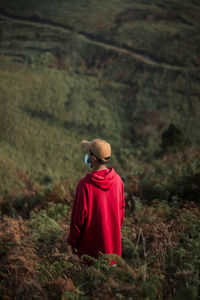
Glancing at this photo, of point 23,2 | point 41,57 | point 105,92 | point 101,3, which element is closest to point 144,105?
point 105,92

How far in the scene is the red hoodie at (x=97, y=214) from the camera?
2545 millimetres

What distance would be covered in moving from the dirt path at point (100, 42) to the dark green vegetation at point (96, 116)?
0.10 m

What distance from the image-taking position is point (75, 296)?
201 cm

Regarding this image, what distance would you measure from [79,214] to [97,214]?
205 millimetres

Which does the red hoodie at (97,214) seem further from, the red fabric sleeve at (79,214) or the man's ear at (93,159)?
the man's ear at (93,159)

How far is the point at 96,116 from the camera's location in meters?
18.2

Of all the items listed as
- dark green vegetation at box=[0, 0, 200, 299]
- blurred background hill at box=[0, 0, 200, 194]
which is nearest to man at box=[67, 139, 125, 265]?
dark green vegetation at box=[0, 0, 200, 299]

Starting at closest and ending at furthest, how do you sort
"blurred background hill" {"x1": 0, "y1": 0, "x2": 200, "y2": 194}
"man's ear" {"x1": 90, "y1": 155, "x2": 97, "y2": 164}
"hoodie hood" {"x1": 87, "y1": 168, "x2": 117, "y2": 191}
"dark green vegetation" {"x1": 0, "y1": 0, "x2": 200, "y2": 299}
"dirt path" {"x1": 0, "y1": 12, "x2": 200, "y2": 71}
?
"hoodie hood" {"x1": 87, "y1": 168, "x2": 117, "y2": 191} < "man's ear" {"x1": 90, "y1": 155, "x2": 97, "y2": 164} < "dark green vegetation" {"x1": 0, "y1": 0, "x2": 200, "y2": 299} < "blurred background hill" {"x1": 0, "y1": 0, "x2": 200, "y2": 194} < "dirt path" {"x1": 0, "y1": 12, "x2": 200, "y2": 71}

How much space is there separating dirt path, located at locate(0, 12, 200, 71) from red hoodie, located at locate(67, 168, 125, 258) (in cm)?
2085

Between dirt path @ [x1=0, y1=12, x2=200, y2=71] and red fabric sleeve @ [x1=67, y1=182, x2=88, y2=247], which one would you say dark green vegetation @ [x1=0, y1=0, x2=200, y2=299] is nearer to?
dirt path @ [x1=0, y1=12, x2=200, y2=71]

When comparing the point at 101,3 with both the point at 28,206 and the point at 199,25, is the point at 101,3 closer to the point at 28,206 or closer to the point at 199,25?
the point at 199,25

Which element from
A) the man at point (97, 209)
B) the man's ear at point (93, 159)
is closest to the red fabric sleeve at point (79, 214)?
the man at point (97, 209)

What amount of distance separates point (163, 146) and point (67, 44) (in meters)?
16.6

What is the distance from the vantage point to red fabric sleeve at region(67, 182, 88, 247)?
2533 millimetres
